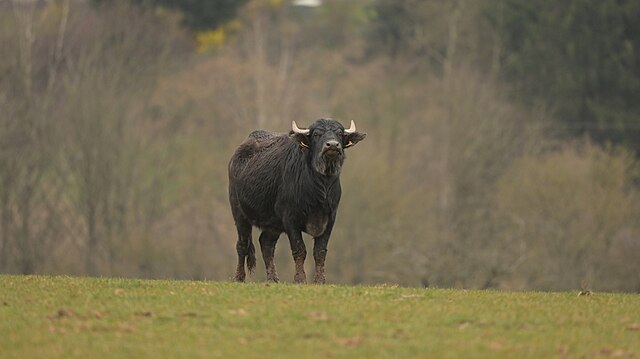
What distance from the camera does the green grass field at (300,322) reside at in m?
15.3

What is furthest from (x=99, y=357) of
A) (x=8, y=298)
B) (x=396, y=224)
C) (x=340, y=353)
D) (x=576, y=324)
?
(x=396, y=224)

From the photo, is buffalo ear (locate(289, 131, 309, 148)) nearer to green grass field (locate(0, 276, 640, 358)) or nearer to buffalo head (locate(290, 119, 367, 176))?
buffalo head (locate(290, 119, 367, 176))

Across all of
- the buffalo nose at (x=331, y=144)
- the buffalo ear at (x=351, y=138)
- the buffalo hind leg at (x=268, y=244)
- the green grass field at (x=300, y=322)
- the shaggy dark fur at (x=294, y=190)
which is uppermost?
the buffalo ear at (x=351, y=138)

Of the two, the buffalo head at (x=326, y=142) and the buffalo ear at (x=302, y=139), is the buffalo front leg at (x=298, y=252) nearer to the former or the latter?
the buffalo head at (x=326, y=142)

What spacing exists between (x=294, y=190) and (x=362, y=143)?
143 feet

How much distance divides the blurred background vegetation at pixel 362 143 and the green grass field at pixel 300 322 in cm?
3245

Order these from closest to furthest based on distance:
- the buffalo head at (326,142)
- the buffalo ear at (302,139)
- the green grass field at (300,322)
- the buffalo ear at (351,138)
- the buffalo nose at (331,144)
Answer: the green grass field at (300,322)
the buffalo nose at (331,144)
the buffalo head at (326,142)
the buffalo ear at (302,139)
the buffalo ear at (351,138)

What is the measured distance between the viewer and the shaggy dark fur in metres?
21.6

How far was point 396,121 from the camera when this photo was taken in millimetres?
71688

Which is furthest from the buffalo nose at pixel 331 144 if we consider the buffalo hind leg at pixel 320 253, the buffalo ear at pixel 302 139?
the buffalo hind leg at pixel 320 253

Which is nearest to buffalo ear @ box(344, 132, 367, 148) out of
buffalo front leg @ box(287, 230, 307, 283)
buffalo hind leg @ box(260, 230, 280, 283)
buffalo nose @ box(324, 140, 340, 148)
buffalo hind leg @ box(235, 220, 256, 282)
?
buffalo nose @ box(324, 140, 340, 148)

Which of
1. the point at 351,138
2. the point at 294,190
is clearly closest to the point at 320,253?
the point at 294,190

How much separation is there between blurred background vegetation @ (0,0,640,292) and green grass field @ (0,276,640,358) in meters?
32.5

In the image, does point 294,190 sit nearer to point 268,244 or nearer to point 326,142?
point 326,142
